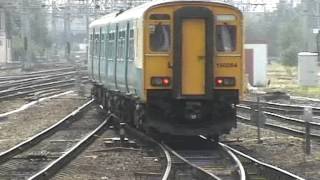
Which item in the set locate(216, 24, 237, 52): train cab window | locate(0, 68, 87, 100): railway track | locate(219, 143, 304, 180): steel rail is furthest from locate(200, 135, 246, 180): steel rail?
locate(0, 68, 87, 100): railway track

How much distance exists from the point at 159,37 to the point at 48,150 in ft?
10.4

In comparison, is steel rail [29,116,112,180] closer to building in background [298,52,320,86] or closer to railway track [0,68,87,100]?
railway track [0,68,87,100]

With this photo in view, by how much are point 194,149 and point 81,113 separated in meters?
10.2

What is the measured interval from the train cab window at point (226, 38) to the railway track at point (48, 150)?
3454 millimetres

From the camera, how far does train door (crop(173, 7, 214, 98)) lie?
15375 millimetres

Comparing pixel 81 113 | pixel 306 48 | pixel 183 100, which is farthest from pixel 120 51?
pixel 306 48

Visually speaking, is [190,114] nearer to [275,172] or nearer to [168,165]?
[168,165]

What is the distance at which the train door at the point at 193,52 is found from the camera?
15375mm

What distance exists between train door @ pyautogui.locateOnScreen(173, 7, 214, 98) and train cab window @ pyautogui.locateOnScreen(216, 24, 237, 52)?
1.32ft

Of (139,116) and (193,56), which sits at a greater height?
(193,56)

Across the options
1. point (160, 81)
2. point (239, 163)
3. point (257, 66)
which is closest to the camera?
point (239, 163)

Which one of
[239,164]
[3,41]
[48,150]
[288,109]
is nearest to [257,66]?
[288,109]

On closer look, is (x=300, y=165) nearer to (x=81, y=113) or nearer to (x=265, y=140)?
(x=265, y=140)

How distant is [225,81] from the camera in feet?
51.7
